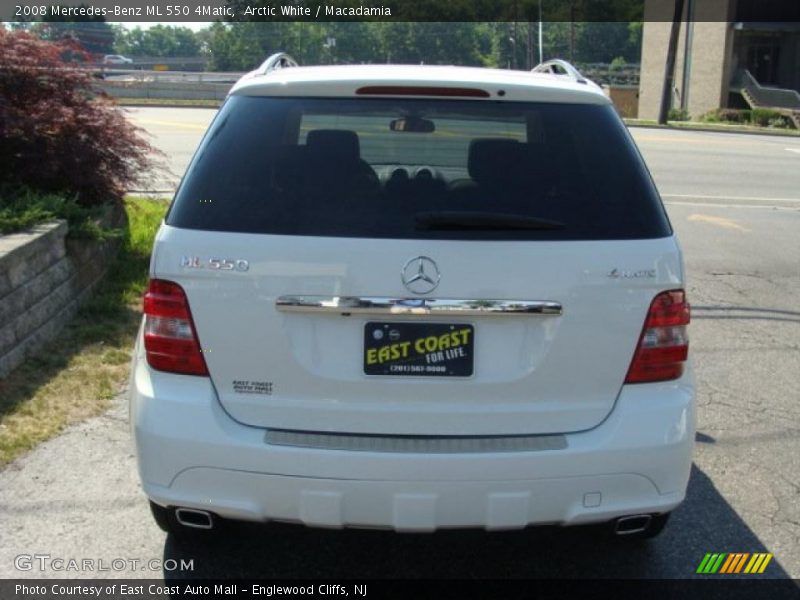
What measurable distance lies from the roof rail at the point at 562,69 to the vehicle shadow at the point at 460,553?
1780mm

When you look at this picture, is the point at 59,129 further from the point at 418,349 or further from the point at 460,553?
the point at 418,349

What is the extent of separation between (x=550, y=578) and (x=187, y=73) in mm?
50269

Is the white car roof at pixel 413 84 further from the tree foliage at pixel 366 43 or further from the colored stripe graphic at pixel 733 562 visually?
the tree foliage at pixel 366 43

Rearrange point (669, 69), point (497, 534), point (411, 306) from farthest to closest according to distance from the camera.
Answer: point (669, 69), point (497, 534), point (411, 306)

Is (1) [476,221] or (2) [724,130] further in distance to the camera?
(2) [724,130]

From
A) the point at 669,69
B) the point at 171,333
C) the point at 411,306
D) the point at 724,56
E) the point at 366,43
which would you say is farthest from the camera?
the point at 724,56

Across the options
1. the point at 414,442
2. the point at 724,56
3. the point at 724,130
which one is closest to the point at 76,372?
the point at 414,442

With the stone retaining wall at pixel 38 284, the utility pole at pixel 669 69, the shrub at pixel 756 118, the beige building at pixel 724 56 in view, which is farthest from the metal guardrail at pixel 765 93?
the stone retaining wall at pixel 38 284

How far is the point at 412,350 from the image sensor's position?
2.87 meters

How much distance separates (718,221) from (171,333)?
10070 mm

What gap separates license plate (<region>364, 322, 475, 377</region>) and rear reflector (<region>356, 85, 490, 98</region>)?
810 millimetres

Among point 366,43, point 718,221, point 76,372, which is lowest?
point 718,221

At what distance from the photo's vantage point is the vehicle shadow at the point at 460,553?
11.4 feet

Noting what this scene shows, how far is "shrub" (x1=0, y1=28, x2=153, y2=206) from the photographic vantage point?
692cm
